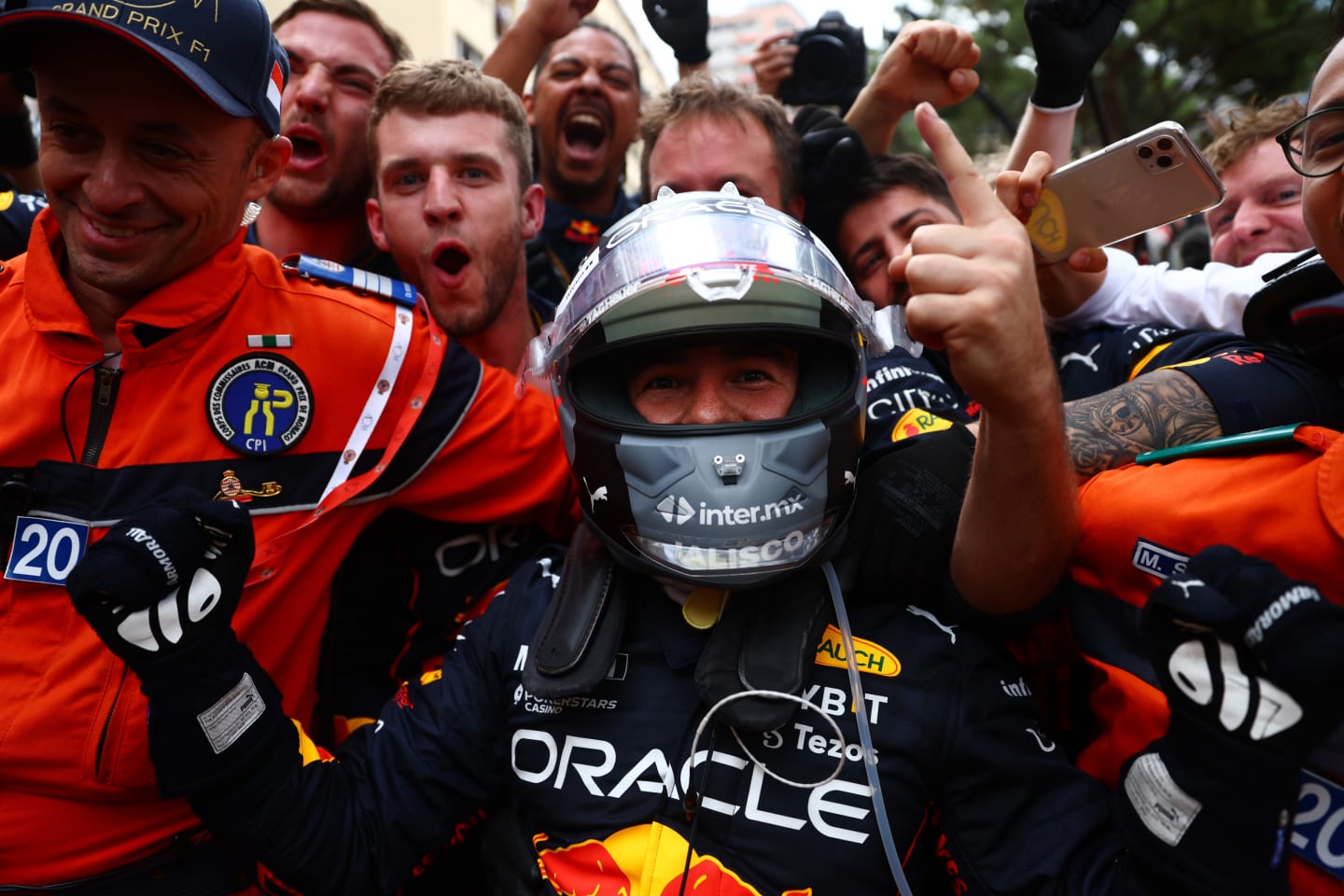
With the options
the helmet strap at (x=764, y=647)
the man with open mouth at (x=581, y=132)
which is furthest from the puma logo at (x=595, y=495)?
the man with open mouth at (x=581, y=132)

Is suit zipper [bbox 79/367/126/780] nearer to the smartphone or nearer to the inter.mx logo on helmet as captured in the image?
the inter.mx logo on helmet

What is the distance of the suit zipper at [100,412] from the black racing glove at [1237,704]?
6.79 feet

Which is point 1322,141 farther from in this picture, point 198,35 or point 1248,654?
point 198,35

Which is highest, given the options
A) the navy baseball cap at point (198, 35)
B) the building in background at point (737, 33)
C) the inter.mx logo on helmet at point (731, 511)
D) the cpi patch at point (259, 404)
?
the building in background at point (737, 33)

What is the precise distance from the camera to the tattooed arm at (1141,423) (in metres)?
2.19

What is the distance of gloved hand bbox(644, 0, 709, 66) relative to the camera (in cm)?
415

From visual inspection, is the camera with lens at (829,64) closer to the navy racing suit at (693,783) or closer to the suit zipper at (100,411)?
the navy racing suit at (693,783)

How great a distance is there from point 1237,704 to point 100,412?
7.27 ft

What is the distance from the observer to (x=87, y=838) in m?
2.04

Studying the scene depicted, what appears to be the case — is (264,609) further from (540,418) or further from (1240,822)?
(1240,822)

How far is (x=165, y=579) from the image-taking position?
5.84 feet

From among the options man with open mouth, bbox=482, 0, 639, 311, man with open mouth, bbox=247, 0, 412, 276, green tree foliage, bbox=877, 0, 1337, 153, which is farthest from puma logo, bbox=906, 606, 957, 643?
green tree foliage, bbox=877, 0, 1337, 153

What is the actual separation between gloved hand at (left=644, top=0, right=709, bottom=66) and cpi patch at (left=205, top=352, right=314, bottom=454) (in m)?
2.64

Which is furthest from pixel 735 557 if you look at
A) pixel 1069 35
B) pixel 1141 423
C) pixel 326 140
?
pixel 326 140
